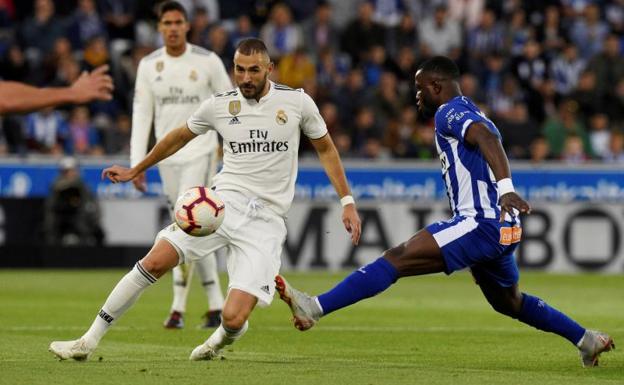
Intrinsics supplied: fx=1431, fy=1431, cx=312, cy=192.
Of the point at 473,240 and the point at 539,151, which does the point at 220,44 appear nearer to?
the point at 539,151

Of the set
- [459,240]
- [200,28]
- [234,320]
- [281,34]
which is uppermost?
[200,28]

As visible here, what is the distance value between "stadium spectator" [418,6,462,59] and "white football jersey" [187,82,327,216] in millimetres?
15804

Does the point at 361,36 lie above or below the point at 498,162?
below

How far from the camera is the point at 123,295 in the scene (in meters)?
9.05

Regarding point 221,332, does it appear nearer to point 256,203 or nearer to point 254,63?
point 256,203

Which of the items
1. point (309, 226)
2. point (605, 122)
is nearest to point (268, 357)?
point (309, 226)

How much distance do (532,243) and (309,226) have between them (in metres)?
3.28

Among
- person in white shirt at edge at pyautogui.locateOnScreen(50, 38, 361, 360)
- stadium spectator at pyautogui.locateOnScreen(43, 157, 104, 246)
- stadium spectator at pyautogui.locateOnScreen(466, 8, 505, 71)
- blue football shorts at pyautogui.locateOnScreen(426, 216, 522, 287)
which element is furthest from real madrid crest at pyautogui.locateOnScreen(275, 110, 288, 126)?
stadium spectator at pyautogui.locateOnScreen(466, 8, 505, 71)

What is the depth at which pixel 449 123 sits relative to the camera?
887cm

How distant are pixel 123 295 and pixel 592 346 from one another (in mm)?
2998

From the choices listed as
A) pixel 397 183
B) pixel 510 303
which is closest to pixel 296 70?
pixel 397 183

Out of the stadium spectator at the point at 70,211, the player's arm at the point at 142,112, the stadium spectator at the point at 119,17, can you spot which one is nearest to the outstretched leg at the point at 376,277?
the player's arm at the point at 142,112

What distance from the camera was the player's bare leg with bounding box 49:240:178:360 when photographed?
9031 millimetres

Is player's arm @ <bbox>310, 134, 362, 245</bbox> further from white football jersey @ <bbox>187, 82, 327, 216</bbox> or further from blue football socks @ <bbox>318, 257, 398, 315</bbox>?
blue football socks @ <bbox>318, 257, 398, 315</bbox>
